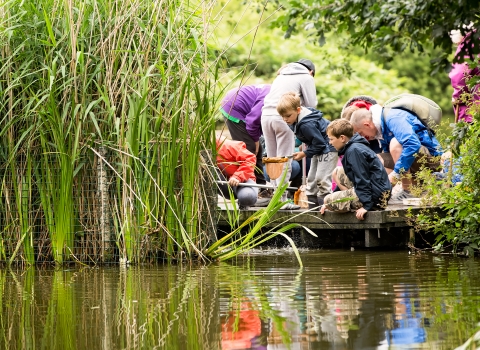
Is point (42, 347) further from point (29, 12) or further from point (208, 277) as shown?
point (29, 12)

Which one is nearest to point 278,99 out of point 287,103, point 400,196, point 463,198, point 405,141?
point 287,103

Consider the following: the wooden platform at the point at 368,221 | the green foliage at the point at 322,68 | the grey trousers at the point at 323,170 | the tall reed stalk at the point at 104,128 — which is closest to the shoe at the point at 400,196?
the wooden platform at the point at 368,221

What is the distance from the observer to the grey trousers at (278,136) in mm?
9945

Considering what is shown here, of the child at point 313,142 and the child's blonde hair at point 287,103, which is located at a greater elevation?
the child's blonde hair at point 287,103

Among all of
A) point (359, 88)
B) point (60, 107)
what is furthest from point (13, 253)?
point (359, 88)

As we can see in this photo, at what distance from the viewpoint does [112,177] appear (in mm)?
7582

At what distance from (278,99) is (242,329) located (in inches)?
227

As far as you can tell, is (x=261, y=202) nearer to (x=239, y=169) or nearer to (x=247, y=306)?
(x=239, y=169)

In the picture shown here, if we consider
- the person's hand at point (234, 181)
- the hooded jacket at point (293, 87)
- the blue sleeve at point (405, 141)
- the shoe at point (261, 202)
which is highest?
the hooded jacket at point (293, 87)

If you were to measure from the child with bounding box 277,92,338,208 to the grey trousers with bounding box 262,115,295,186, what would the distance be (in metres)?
0.31

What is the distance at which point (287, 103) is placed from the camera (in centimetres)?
928

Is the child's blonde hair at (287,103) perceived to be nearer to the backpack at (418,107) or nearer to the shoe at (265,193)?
the backpack at (418,107)

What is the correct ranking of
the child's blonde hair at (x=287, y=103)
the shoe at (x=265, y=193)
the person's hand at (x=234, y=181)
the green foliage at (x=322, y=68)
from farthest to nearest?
the green foliage at (x=322, y=68)
the shoe at (x=265, y=193)
the person's hand at (x=234, y=181)
the child's blonde hair at (x=287, y=103)

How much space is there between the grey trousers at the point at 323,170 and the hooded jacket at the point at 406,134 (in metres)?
0.64
